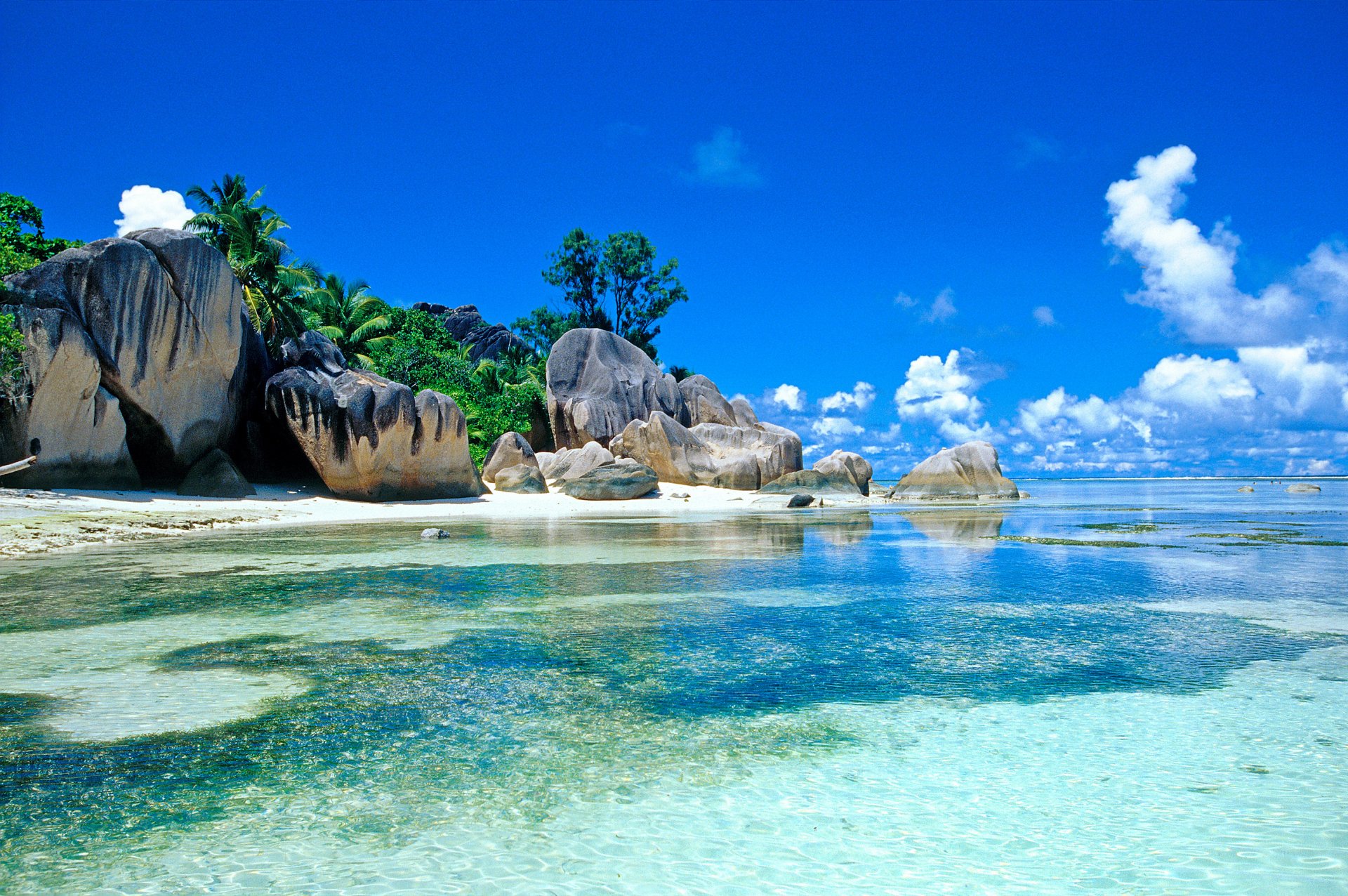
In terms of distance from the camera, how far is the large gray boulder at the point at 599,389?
34500 millimetres

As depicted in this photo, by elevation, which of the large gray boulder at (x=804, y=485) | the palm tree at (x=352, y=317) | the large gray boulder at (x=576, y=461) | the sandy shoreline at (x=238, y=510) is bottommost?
the sandy shoreline at (x=238, y=510)

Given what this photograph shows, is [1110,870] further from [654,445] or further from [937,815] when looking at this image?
[654,445]

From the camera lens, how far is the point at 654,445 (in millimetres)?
31734

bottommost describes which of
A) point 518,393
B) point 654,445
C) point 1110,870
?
point 1110,870

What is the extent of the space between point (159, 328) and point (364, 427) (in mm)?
4901

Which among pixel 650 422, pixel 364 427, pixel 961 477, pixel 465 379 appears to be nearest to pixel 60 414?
pixel 364 427

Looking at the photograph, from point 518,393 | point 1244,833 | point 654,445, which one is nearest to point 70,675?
point 1244,833

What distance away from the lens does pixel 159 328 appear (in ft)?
60.2

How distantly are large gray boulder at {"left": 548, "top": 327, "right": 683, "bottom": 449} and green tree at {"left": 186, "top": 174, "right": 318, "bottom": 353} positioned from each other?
10.8 meters

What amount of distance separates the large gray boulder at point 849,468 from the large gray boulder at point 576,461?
8.92 metres

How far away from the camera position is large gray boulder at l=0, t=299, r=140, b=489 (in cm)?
1585

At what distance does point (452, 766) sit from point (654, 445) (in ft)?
91.8

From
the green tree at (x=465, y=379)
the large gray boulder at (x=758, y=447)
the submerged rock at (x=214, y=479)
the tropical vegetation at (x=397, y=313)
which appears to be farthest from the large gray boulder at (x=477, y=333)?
the submerged rock at (x=214, y=479)

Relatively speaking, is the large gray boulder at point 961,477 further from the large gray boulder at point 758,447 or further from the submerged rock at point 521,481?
the submerged rock at point 521,481
